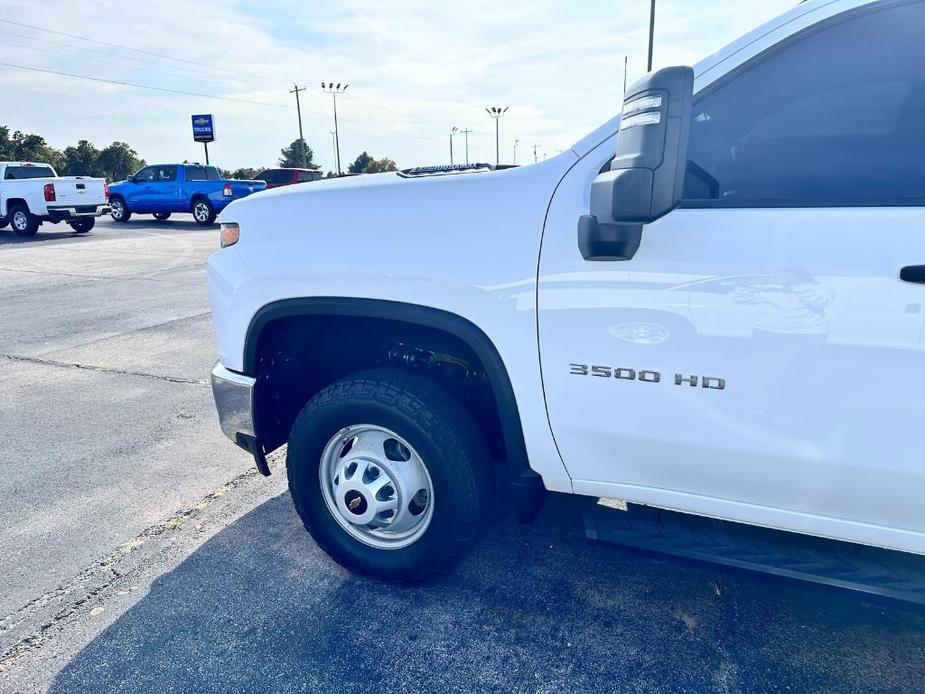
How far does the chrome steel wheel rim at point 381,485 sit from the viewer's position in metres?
2.51

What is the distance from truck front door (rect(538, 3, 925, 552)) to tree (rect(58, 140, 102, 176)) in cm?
6108

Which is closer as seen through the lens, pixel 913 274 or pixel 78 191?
pixel 913 274

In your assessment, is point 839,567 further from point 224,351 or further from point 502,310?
point 224,351

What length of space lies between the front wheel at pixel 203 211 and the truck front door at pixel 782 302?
2088 cm

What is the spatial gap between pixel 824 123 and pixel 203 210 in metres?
21.4

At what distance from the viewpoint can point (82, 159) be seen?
54.8 metres

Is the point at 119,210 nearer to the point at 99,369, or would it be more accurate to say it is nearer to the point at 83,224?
the point at 83,224

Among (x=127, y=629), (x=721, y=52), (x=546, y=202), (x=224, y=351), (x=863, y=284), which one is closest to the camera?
(x=863, y=284)

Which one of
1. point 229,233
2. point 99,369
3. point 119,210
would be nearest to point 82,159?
point 119,210

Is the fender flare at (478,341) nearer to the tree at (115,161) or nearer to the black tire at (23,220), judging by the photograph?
the black tire at (23,220)

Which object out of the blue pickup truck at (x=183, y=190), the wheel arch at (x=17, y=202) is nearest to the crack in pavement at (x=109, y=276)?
the wheel arch at (x=17, y=202)

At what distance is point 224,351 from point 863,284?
2.27 metres

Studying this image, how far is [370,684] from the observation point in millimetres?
2164

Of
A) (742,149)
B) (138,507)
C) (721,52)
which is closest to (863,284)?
(742,149)
